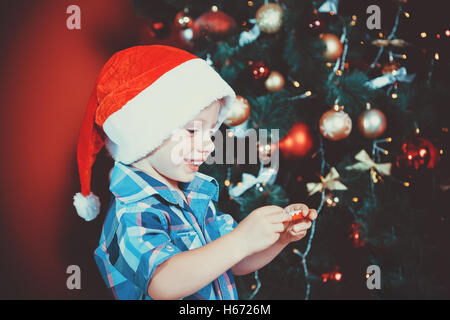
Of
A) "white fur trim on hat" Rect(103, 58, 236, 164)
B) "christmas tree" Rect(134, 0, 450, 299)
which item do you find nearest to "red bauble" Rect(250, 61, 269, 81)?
"christmas tree" Rect(134, 0, 450, 299)

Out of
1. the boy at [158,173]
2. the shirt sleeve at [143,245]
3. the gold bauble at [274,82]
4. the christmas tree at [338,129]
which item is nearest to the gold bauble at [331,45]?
the christmas tree at [338,129]

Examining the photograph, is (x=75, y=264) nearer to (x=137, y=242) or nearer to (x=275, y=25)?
(x=137, y=242)

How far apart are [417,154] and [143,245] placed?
757 millimetres

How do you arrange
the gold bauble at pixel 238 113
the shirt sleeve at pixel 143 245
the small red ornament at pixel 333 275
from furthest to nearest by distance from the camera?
the small red ornament at pixel 333 275 < the gold bauble at pixel 238 113 < the shirt sleeve at pixel 143 245

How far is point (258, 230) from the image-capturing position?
54cm

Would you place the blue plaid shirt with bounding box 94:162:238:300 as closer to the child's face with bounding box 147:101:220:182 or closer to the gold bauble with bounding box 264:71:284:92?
the child's face with bounding box 147:101:220:182

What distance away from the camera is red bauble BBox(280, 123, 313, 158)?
90cm

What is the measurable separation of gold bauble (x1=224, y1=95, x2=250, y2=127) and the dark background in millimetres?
270

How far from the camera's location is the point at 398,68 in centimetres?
104

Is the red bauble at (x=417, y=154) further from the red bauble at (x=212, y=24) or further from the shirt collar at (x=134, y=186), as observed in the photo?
the shirt collar at (x=134, y=186)

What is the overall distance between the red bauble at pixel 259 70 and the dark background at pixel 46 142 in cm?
29

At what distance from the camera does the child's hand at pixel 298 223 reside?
0.62 metres

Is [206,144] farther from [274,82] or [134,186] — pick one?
[274,82]

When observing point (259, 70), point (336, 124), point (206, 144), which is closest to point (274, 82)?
point (259, 70)
